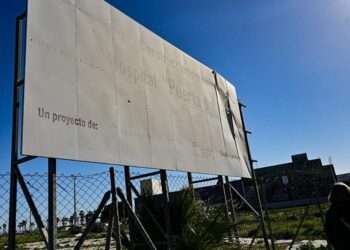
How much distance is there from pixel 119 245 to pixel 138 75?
2.48m

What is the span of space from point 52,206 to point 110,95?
167 cm

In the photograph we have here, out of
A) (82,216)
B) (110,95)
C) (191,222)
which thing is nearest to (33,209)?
(82,216)

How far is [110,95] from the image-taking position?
173 inches

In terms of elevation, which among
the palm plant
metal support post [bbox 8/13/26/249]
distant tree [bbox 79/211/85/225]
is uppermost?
metal support post [bbox 8/13/26/249]

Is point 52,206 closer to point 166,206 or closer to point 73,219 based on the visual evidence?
point 73,219

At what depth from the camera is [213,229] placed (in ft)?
14.5

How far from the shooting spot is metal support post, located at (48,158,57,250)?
3.22 metres

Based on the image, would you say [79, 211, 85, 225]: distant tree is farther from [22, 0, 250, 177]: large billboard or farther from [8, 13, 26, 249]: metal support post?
[8, 13, 26, 249]: metal support post

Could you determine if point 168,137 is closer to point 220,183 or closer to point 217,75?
point 220,183

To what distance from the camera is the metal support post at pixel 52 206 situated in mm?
3221

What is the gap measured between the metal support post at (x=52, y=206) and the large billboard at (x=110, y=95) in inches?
5.8

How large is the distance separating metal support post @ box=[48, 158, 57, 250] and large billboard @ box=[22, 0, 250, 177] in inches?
5.8

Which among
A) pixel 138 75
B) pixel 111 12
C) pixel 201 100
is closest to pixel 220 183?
pixel 201 100

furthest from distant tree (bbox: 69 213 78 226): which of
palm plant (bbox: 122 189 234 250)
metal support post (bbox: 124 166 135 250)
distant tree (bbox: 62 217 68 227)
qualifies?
palm plant (bbox: 122 189 234 250)
